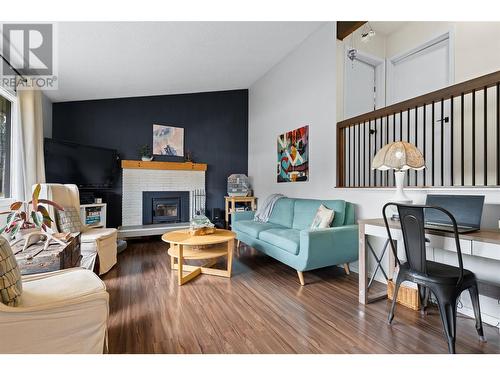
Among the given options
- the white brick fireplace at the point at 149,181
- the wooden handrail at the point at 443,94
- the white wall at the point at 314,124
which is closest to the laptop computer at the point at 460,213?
the white wall at the point at 314,124

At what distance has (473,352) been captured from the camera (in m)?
1.44

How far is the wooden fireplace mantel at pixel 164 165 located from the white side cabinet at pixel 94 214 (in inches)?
34.7

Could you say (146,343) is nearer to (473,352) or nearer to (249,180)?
(473,352)

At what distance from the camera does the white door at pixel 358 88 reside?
318 centimetres

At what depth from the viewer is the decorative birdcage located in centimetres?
505

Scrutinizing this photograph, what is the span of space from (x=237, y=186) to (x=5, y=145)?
11.6ft

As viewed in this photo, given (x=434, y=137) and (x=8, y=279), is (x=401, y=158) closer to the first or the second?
(x=434, y=137)

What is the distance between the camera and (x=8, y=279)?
1117 mm

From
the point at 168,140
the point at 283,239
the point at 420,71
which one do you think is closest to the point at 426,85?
the point at 420,71

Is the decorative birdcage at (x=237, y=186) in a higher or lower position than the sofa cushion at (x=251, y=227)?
higher

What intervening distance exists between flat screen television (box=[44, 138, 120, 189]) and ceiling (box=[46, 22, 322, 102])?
91 cm

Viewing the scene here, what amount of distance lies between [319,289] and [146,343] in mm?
1603

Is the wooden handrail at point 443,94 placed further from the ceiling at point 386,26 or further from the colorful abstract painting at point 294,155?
the ceiling at point 386,26

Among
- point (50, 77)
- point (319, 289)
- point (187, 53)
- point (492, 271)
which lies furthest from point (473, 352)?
point (50, 77)
